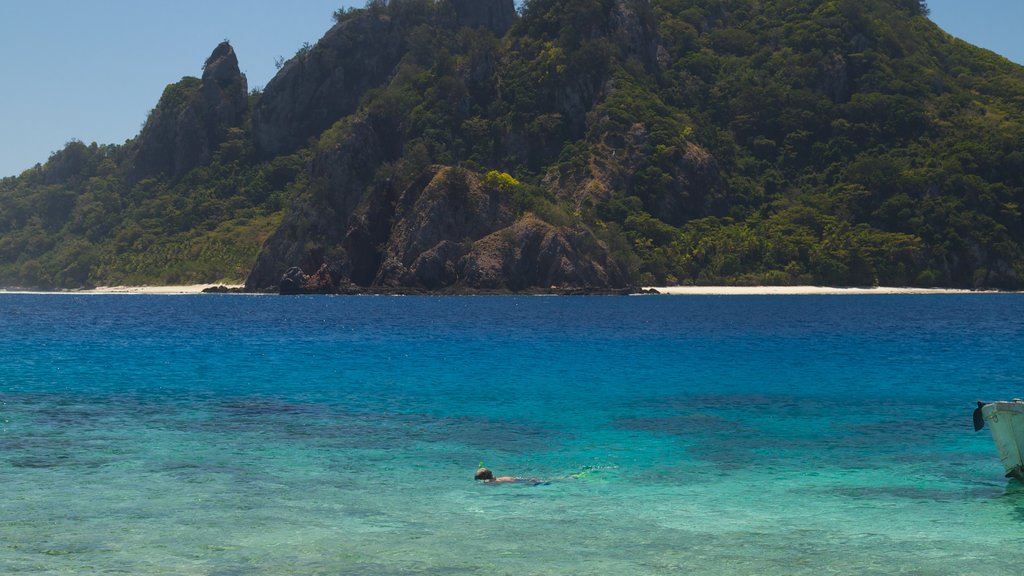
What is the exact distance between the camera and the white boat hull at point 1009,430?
22.5 meters

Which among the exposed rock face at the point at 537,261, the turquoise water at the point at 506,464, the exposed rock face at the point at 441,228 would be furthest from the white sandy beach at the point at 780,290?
the turquoise water at the point at 506,464

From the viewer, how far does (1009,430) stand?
22.9m

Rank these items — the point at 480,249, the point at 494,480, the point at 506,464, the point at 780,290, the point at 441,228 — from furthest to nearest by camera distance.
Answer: the point at 441,228, the point at 480,249, the point at 780,290, the point at 506,464, the point at 494,480

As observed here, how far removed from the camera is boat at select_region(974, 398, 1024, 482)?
74.0 ft

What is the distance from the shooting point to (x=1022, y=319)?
103688 millimetres

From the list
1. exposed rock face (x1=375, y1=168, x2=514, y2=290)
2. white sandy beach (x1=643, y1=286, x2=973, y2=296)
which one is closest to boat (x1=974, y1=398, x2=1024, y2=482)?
white sandy beach (x1=643, y1=286, x2=973, y2=296)

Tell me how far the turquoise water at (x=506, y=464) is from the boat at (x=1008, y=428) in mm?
599

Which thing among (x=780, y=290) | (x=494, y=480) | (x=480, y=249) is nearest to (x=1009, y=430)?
(x=494, y=480)

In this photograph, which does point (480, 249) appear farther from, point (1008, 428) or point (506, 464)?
point (1008, 428)

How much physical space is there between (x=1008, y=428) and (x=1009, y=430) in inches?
2.4

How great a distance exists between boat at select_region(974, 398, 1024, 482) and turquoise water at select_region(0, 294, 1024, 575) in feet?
1.97

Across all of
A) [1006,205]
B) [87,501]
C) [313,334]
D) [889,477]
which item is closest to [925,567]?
[889,477]

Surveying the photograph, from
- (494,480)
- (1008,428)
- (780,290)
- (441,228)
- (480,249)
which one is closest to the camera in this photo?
(1008,428)

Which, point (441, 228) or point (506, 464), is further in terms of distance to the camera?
point (441, 228)
